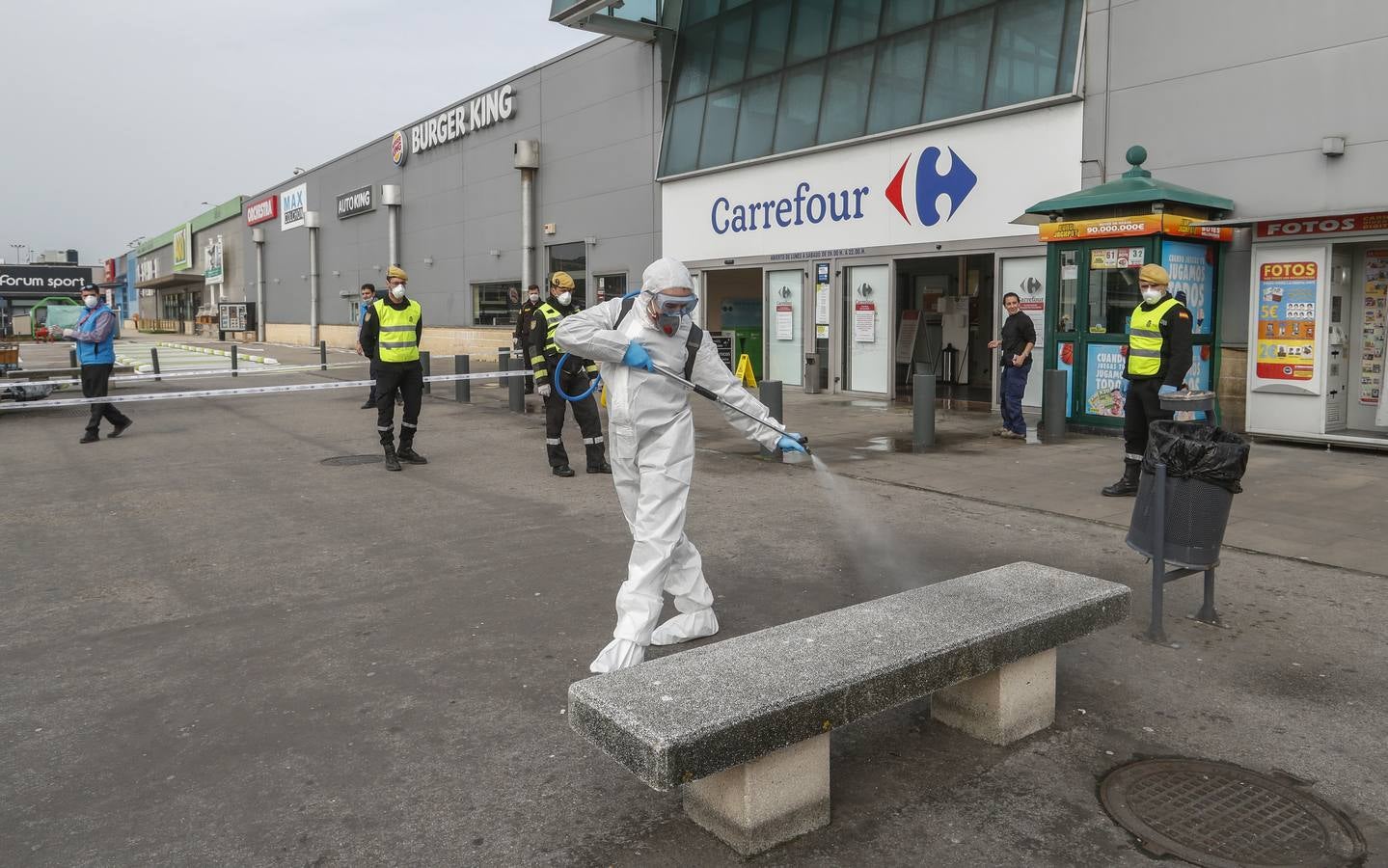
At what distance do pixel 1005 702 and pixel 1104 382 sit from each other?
9.09 m

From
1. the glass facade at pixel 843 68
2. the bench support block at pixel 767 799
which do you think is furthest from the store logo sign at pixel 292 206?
the bench support block at pixel 767 799

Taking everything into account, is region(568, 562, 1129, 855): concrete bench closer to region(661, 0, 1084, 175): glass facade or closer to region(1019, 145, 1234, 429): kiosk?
region(1019, 145, 1234, 429): kiosk

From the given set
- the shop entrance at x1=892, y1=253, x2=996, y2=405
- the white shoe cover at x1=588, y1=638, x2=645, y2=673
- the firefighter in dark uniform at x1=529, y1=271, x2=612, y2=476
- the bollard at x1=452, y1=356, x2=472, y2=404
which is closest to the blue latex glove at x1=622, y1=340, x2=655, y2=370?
the white shoe cover at x1=588, y1=638, x2=645, y2=673

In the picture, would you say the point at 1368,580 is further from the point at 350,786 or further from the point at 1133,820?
the point at 350,786

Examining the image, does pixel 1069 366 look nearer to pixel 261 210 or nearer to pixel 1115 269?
pixel 1115 269

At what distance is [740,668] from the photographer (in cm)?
345

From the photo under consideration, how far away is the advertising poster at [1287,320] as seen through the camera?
10961 millimetres

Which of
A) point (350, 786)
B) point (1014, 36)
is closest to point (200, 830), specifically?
point (350, 786)

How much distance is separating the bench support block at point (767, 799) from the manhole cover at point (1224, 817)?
3.35ft

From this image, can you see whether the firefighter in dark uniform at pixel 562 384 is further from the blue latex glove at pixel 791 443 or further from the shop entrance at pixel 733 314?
the shop entrance at pixel 733 314

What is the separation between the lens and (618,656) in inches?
178

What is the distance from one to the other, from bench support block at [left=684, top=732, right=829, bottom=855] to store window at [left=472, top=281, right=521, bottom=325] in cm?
2442

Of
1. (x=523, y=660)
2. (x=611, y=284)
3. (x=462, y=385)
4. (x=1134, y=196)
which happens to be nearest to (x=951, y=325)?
(x=1134, y=196)

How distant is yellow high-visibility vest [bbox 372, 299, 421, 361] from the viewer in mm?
10328
